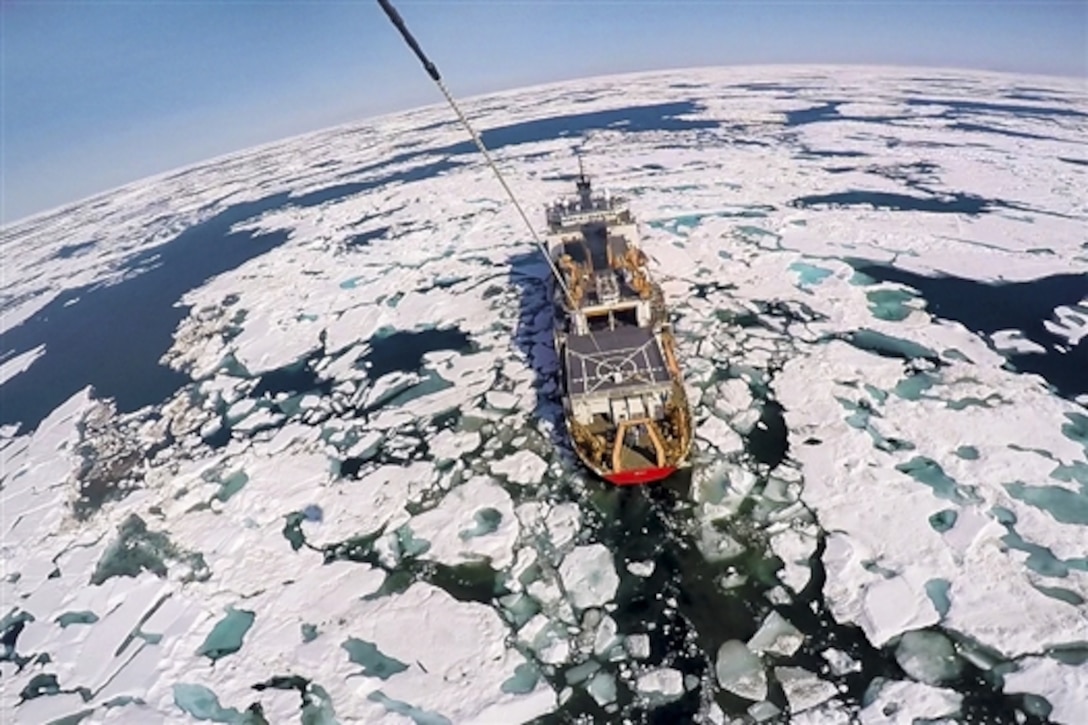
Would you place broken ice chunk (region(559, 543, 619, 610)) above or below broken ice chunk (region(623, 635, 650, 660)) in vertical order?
above

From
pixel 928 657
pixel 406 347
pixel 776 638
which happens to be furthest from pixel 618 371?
pixel 406 347

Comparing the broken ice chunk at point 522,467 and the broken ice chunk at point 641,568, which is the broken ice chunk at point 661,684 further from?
the broken ice chunk at point 522,467

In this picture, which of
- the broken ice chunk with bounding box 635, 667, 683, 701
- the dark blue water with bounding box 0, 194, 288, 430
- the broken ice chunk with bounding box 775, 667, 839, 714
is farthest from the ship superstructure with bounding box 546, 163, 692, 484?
the dark blue water with bounding box 0, 194, 288, 430

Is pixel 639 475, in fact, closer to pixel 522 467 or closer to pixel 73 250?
pixel 522 467

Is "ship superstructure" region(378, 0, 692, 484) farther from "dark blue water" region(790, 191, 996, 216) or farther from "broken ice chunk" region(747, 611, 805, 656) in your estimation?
"dark blue water" region(790, 191, 996, 216)

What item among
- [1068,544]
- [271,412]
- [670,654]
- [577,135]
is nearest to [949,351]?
[1068,544]

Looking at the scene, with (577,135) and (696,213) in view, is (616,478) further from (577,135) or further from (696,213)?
(577,135)

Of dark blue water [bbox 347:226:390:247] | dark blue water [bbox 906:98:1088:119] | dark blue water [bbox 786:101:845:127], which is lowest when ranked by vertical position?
dark blue water [bbox 347:226:390:247]
